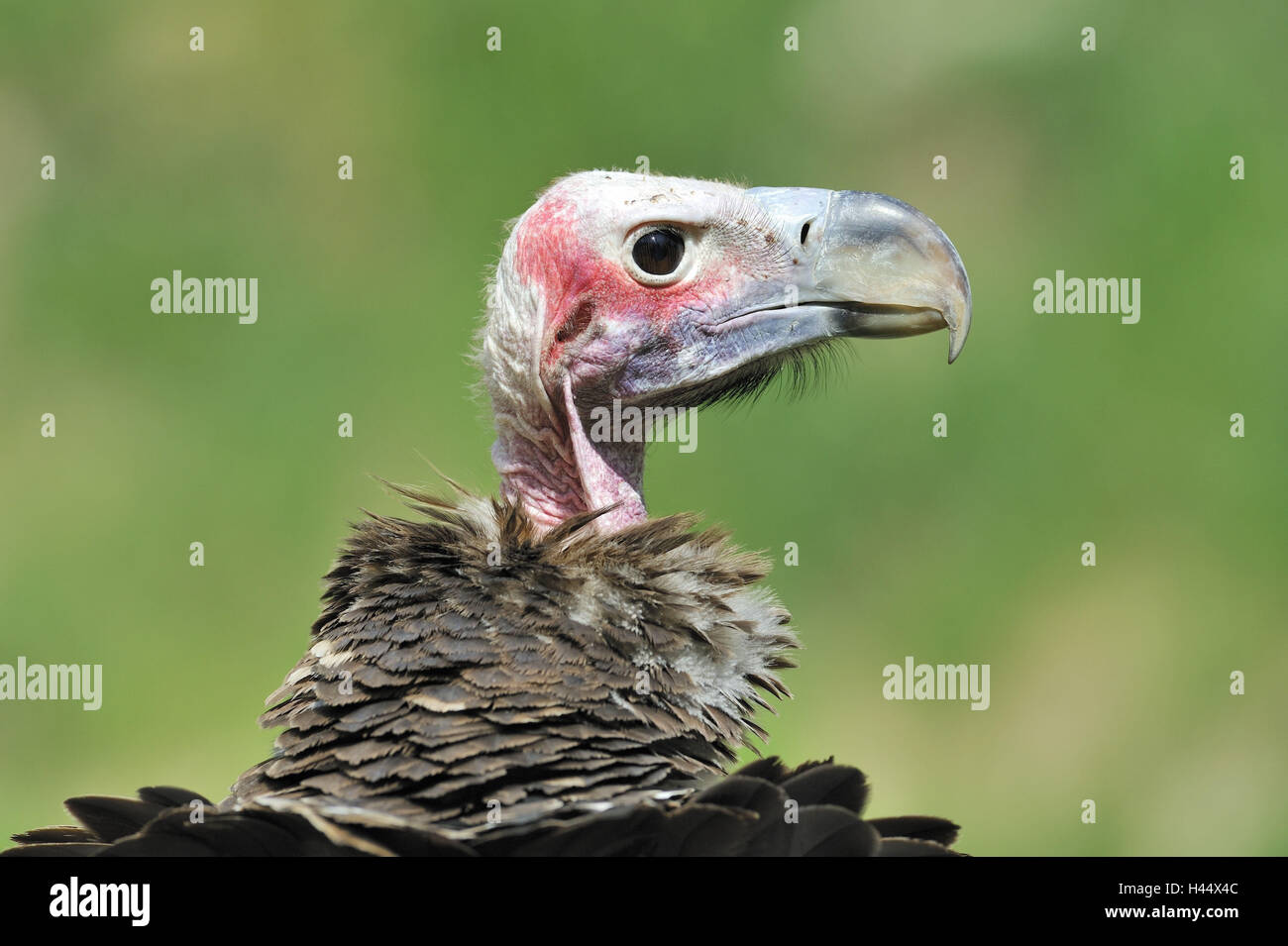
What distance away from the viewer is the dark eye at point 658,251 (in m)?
5.14

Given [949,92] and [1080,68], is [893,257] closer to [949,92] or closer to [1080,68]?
[949,92]

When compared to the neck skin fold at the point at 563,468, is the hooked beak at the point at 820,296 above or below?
above

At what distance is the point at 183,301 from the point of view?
1259 centimetres

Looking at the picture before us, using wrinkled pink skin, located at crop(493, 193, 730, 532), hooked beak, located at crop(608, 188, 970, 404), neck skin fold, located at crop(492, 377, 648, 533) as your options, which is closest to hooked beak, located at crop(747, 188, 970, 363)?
hooked beak, located at crop(608, 188, 970, 404)

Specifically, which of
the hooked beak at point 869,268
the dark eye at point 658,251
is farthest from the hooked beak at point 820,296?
the dark eye at point 658,251

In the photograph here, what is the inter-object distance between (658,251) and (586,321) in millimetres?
406

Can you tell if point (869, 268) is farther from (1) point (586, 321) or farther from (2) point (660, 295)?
(1) point (586, 321)

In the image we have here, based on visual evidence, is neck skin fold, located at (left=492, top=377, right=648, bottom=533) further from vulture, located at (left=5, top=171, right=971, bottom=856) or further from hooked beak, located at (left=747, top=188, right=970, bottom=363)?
hooked beak, located at (left=747, top=188, right=970, bottom=363)

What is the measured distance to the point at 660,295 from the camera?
5.14 metres

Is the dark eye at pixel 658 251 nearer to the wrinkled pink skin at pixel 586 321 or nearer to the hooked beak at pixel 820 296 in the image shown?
the wrinkled pink skin at pixel 586 321

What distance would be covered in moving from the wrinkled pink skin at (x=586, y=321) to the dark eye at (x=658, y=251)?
81 mm

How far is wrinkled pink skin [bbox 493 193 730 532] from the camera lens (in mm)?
5129
